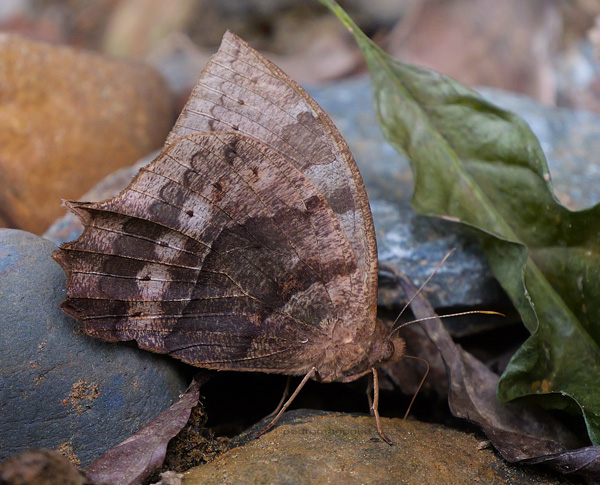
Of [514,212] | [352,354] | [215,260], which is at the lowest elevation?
[352,354]

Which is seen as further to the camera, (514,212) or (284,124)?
(514,212)

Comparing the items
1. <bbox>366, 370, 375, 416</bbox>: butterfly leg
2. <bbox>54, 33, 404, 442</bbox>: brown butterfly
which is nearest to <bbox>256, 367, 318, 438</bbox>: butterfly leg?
<bbox>54, 33, 404, 442</bbox>: brown butterfly

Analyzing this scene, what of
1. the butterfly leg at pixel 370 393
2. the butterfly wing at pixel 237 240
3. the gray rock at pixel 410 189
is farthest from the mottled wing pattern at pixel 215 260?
the gray rock at pixel 410 189

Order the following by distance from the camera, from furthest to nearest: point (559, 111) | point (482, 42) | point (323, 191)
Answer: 1. point (482, 42)
2. point (559, 111)
3. point (323, 191)

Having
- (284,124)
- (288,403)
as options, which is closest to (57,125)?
(284,124)

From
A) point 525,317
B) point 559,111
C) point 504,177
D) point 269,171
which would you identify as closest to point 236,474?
point 269,171

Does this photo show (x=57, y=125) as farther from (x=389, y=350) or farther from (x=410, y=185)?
(x=389, y=350)

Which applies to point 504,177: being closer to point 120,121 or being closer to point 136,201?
point 136,201

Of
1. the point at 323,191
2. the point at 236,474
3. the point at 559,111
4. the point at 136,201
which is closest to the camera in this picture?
the point at 236,474
